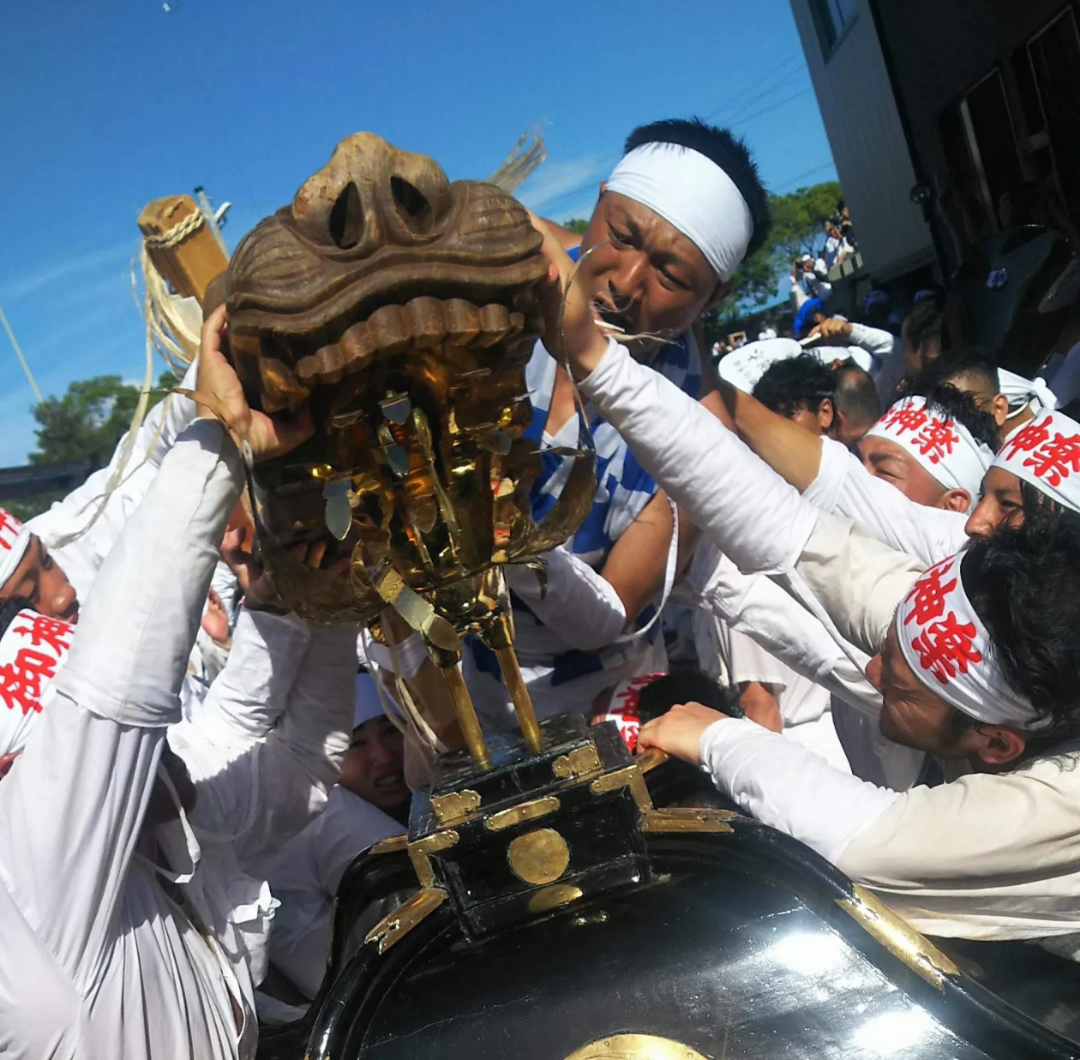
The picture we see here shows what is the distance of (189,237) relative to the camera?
→ 50.7 inches

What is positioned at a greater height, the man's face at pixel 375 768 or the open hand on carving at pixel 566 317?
the open hand on carving at pixel 566 317

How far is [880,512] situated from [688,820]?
93cm

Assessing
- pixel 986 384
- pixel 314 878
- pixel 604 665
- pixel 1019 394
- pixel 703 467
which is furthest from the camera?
pixel 1019 394

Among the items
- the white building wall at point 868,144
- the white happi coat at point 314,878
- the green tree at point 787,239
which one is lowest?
the white happi coat at point 314,878

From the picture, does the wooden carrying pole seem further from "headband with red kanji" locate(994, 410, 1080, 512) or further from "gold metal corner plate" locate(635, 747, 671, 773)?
"headband with red kanji" locate(994, 410, 1080, 512)

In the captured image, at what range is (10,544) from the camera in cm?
178

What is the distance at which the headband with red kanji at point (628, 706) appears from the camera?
1729 mm

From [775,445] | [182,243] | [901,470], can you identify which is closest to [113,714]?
[182,243]

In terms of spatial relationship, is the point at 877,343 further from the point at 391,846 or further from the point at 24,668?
the point at 24,668

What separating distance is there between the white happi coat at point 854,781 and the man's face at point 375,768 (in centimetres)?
109

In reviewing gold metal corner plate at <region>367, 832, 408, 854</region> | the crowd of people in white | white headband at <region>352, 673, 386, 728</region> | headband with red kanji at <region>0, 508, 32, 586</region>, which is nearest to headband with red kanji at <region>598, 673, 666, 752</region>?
the crowd of people in white

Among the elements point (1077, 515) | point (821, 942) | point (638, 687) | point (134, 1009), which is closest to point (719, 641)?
point (638, 687)

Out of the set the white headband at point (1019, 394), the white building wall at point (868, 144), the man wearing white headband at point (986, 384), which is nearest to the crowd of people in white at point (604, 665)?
the man wearing white headband at point (986, 384)

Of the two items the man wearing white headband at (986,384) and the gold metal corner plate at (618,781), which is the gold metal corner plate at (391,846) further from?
the man wearing white headband at (986,384)
